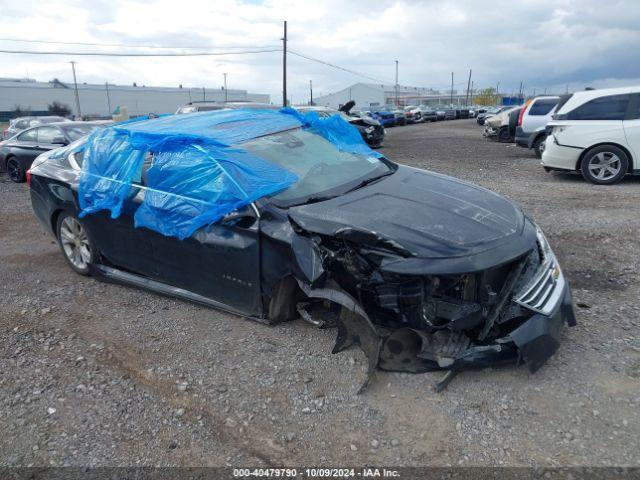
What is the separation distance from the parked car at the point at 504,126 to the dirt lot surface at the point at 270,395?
1431 cm

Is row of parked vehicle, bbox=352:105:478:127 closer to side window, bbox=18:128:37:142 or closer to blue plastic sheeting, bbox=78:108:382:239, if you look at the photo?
side window, bbox=18:128:37:142

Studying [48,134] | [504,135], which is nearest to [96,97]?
[504,135]

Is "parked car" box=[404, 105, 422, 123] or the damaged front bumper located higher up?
the damaged front bumper

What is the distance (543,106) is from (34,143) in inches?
500

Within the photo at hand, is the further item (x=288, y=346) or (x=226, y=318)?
(x=226, y=318)

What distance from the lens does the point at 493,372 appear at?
3068 mm

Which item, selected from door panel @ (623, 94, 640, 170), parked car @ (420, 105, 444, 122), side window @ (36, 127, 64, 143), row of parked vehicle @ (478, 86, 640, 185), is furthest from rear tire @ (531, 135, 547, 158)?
parked car @ (420, 105, 444, 122)

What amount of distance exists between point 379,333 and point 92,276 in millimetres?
2994

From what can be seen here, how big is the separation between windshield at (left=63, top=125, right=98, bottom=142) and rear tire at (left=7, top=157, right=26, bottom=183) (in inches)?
61.2

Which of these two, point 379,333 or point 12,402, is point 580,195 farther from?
point 12,402

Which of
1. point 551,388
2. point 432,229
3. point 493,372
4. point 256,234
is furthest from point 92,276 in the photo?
point 551,388

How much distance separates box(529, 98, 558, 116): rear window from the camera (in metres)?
13.7

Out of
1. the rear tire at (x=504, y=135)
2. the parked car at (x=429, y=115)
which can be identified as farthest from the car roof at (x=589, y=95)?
the parked car at (x=429, y=115)

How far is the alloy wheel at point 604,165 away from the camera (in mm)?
8562
